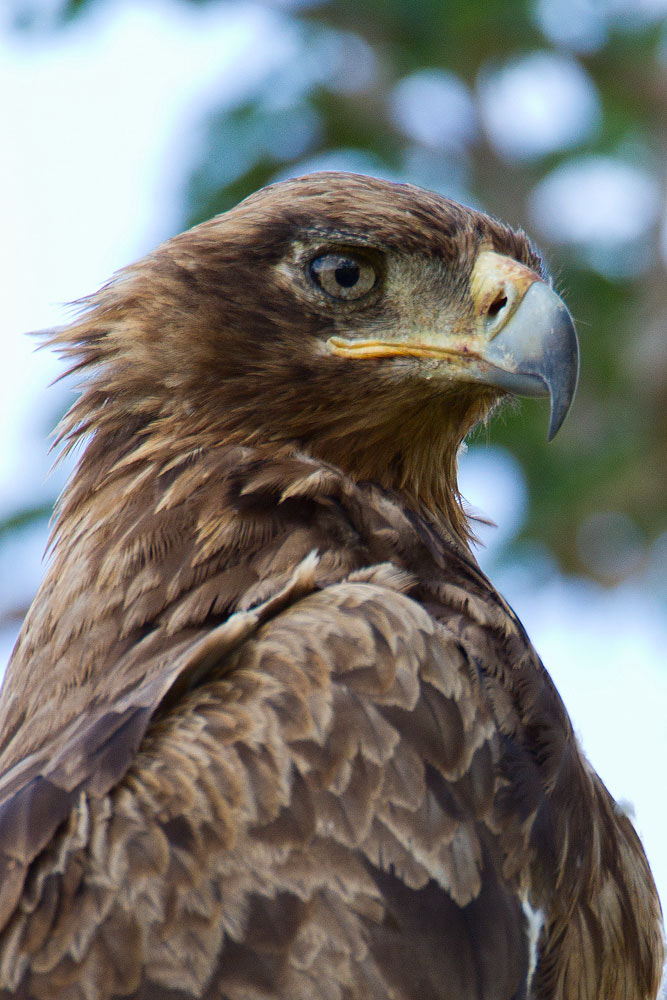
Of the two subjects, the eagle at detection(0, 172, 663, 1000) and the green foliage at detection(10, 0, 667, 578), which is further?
the green foliage at detection(10, 0, 667, 578)

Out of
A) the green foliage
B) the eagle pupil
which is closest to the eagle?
the eagle pupil

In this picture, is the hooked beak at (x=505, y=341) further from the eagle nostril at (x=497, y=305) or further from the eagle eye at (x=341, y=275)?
the eagle eye at (x=341, y=275)

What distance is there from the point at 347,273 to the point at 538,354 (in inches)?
19.1

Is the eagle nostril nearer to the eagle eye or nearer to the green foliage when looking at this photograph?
the eagle eye

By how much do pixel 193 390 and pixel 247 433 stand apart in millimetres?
161

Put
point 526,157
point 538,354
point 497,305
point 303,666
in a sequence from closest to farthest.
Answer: point 303,666 < point 538,354 < point 497,305 < point 526,157

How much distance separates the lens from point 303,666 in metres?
2.38

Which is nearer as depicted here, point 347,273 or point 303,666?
point 303,666

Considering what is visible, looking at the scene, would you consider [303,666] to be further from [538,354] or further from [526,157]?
[526,157]

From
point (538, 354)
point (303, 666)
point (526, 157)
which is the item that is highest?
point (526, 157)

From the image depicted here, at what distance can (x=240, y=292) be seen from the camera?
9.97ft

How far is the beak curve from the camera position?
280 centimetres

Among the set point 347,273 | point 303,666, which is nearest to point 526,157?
point 347,273

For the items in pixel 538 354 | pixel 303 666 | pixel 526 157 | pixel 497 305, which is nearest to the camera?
pixel 303 666
